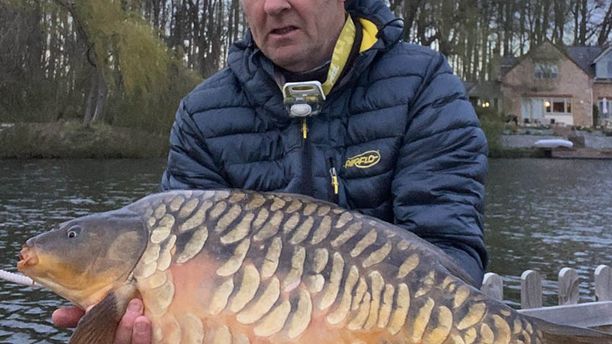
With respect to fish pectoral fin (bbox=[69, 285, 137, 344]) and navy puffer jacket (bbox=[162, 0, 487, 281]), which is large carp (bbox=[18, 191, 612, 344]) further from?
navy puffer jacket (bbox=[162, 0, 487, 281])

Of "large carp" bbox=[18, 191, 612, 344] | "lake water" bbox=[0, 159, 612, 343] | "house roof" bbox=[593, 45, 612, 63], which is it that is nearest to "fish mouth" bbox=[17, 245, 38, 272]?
"large carp" bbox=[18, 191, 612, 344]

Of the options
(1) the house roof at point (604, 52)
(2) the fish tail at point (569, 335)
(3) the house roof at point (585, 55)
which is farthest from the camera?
(3) the house roof at point (585, 55)

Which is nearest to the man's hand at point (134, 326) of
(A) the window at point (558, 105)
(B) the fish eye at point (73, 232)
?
(B) the fish eye at point (73, 232)

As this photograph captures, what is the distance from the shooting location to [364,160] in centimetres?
225

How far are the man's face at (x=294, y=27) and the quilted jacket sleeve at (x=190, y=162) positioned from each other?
359 millimetres

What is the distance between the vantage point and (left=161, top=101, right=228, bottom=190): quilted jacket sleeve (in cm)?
241

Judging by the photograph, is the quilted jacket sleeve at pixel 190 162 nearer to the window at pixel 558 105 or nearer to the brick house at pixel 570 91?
the brick house at pixel 570 91

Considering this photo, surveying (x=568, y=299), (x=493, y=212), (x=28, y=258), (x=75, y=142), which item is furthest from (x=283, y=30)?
(x=75, y=142)

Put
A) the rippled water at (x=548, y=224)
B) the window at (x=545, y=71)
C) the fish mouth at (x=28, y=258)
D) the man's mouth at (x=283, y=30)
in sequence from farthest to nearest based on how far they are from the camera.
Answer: the window at (x=545, y=71)
the rippled water at (x=548, y=224)
the man's mouth at (x=283, y=30)
the fish mouth at (x=28, y=258)

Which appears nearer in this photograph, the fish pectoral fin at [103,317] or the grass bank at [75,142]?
the fish pectoral fin at [103,317]

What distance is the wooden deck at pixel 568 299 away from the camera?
4.59 meters

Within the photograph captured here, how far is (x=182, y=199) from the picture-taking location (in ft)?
5.93

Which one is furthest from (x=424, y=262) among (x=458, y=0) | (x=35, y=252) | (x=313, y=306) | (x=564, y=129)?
(x=564, y=129)

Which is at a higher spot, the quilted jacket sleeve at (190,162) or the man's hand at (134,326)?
the quilted jacket sleeve at (190,162)
